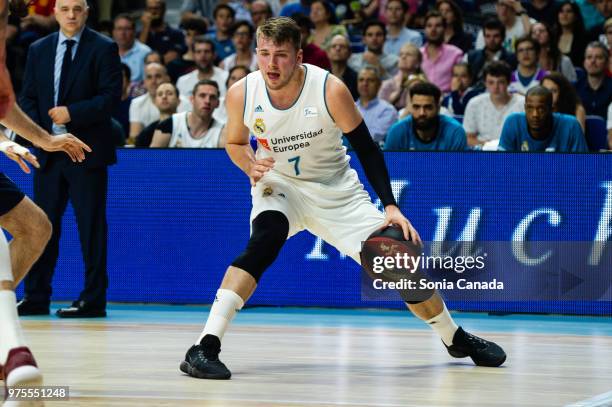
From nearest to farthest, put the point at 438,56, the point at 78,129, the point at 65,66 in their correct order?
1. the point at 78,129
2. the point at 65,66
3. the point at 438,56

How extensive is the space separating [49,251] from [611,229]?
4323mm

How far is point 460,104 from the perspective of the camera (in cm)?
1220

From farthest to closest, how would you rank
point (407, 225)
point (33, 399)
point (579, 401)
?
point (407, 225) < point (579, 401) < point (33, 399)

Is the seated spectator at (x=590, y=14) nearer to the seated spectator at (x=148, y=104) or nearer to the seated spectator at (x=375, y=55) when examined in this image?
the seated spectator at (x=375, y=55)

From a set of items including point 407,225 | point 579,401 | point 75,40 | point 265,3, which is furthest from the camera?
point 265,3

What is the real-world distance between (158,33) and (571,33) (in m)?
5.28

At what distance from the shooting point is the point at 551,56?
12383mm

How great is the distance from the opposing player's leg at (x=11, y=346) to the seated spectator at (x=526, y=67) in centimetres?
833

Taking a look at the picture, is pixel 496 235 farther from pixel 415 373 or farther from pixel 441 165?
pixel 415 373

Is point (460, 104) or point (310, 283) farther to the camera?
point (460, 104)

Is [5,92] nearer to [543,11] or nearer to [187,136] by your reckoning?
[187,136]

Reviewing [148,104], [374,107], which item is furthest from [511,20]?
[148,104]

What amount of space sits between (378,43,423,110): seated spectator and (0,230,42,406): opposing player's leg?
8.28 metres

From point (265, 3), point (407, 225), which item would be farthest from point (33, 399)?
point (265, 3)
